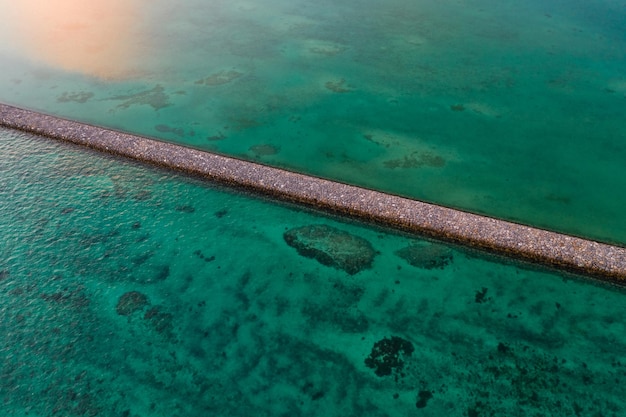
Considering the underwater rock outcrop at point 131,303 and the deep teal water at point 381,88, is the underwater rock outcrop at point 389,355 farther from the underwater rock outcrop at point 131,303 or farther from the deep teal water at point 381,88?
the underwater rock outcrop at point 131,303

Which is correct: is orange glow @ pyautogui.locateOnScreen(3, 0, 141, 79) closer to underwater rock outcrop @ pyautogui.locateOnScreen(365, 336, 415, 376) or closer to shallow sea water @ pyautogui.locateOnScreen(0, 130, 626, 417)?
shallow sea water @ pyautogui.locateOnScreen(0, 130, 626, 417)

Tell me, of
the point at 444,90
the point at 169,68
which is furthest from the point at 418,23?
the point at 169,68

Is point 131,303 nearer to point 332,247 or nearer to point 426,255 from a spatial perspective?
point 332,247

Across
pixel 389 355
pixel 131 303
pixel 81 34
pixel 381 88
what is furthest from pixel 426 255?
pixel 81 34

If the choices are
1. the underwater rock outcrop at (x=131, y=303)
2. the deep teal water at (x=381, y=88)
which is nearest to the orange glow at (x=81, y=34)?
the deep teal water at (x=381, y=88)

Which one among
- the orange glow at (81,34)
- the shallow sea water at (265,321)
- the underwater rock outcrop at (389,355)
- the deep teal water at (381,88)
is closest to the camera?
the shallow sea water at (265,321)
